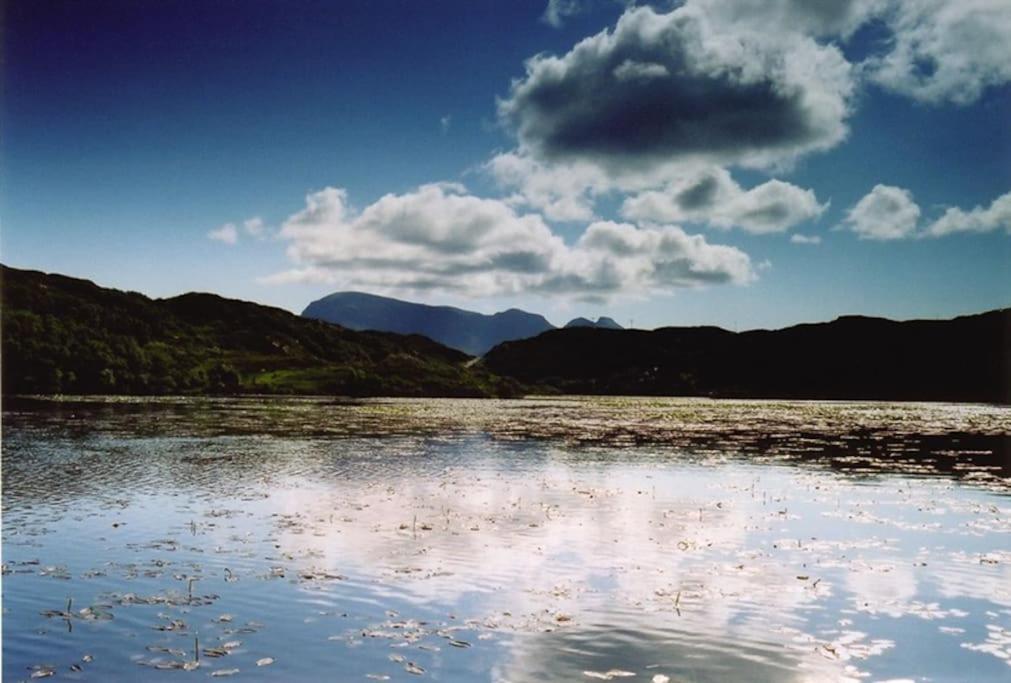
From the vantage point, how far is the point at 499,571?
24.6 m

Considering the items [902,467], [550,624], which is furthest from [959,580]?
[902,467]

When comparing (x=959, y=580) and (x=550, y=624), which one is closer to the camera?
(x=550, y=624)

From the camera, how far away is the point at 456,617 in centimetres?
1964

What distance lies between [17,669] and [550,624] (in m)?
11.9

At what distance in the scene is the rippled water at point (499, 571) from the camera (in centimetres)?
1677

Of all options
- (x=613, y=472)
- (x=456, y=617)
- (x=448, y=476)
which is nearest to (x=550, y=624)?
(x=456, y=617)

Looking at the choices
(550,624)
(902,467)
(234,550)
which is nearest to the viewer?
(550,624)

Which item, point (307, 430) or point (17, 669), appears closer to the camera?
point (17, 669)

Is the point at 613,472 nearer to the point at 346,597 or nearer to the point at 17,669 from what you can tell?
the point at 346,597

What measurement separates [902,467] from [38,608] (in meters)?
55.8

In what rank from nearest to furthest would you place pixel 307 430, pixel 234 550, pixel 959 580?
pixel 959 580 < pixel 234 550 < pixel 307 430

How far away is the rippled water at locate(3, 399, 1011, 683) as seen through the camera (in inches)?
660

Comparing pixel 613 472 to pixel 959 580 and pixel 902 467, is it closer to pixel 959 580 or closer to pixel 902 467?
pixel 902 467

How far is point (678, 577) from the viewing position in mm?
24078
